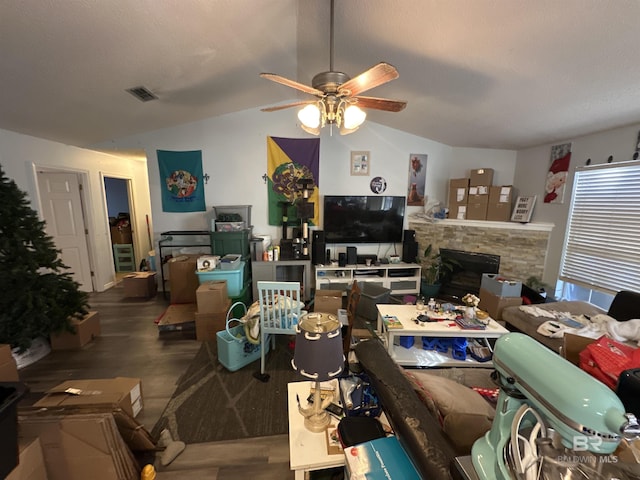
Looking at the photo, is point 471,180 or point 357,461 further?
point 471,180

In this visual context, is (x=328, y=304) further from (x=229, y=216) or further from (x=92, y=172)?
(x=92, y=172)

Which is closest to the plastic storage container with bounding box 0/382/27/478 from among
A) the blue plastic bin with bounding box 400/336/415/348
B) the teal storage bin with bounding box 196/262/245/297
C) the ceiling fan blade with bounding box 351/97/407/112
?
the teal storage bin with bounding box 196/262/245/297

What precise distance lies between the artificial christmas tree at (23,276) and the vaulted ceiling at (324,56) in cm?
94

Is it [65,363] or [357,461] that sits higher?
[357,461]

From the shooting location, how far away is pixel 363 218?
407cm

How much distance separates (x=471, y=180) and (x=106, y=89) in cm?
437

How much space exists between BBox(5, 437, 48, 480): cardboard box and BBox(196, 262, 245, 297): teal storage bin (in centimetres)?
182

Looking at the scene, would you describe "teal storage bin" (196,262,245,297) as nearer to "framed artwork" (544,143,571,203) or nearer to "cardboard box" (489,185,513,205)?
"cardboard box" (489,185,513,205)

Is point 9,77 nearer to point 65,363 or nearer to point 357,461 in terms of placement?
point 65,363

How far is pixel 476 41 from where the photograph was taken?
1807mm

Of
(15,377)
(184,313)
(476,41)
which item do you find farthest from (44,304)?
(476,41)

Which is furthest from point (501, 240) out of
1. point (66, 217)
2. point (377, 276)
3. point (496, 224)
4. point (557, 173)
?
point (66, 217)

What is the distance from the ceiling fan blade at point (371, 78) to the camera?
1.44 metres

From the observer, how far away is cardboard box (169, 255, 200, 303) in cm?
332
